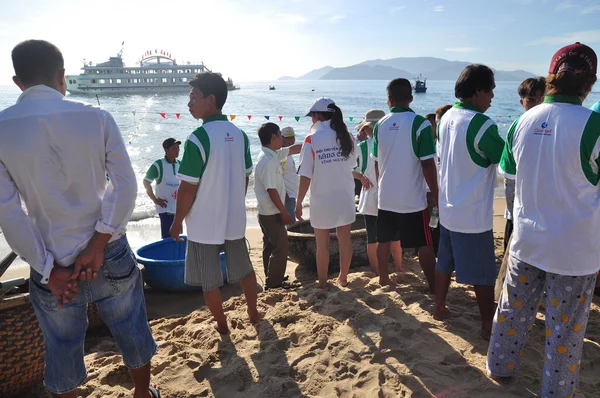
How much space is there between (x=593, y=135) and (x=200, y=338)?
10.1 ft

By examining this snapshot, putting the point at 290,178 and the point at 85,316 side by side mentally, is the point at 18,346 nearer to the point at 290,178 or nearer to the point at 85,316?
the point at 85,316

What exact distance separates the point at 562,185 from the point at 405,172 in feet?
5.54

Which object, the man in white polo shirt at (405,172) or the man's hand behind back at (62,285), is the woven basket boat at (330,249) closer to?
the man in white polo shirt at (405,172)

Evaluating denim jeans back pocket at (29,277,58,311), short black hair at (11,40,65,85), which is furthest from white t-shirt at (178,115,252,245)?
denim jeans back pocket at (29,277,58,311)

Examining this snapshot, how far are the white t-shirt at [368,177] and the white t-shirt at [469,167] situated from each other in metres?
1.68

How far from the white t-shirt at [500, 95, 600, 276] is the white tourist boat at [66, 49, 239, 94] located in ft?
195

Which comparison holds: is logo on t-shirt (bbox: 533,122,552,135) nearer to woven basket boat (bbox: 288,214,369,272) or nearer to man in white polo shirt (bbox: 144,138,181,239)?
woven basket boat (bbox: 288,214,369,272)

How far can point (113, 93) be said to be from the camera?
57.2 meters

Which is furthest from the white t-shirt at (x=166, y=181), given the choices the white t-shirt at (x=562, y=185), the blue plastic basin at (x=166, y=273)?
the white t-shirt at (x=562, y=185)

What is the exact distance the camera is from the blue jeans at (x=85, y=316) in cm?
216

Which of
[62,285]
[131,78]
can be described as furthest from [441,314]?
[131,78]

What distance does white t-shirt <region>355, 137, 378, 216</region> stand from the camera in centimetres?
480

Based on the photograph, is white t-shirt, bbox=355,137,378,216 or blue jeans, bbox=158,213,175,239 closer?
white t-shirt, bbox=355,137,378,216

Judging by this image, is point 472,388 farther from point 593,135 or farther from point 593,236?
point 593,135
